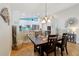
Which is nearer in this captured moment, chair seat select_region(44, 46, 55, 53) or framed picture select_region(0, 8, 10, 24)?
framed picture select_region(0, 8, 10, 24)

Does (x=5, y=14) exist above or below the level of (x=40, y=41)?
above

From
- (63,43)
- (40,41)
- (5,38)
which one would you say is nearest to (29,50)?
(40,41)

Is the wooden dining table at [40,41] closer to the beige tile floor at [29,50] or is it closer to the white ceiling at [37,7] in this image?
the beige tile floor at [29,50]

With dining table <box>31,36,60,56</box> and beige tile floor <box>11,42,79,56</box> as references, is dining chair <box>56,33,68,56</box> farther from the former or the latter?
dining table <box>31,36,60,56</box>

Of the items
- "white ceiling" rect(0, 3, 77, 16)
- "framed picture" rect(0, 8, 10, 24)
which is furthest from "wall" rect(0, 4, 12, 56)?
"white ceiling" rect(0, 3, 77, 16)

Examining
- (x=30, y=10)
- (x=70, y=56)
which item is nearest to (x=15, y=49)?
(x=30, y=10)

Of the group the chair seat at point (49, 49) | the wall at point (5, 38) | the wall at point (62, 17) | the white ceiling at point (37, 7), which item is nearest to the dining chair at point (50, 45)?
the chair seat at point (49, 49)

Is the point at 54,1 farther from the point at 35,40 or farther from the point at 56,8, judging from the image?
the point at 35,40

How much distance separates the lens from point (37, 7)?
2211mm

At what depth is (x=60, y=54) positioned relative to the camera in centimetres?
226

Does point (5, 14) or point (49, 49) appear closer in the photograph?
point (5, 14)

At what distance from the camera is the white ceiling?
2.19 meters

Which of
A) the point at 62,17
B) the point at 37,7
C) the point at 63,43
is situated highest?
the point at 37,7

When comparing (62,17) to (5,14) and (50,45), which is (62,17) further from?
(5,14)
